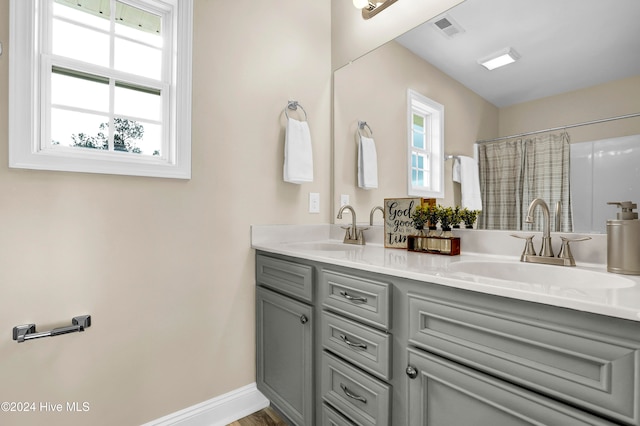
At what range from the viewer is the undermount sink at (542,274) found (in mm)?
924

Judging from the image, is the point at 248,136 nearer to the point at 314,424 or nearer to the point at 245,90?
the point at 245,90

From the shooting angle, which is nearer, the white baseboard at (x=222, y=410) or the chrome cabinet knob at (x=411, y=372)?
the chrome cabinet knob at (x=411, y=372)

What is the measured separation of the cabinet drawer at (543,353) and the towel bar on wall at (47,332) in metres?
1.30

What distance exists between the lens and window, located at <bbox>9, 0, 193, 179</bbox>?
1.21 meters

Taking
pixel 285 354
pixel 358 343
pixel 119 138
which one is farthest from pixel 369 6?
pixel 285 354

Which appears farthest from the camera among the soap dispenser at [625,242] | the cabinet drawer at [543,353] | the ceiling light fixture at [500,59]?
the ceiling light fixture at [500,59]

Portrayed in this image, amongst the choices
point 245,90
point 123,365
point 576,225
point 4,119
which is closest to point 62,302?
point 123,365

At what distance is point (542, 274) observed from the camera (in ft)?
3.63

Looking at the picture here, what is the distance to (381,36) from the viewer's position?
1844 millimetres

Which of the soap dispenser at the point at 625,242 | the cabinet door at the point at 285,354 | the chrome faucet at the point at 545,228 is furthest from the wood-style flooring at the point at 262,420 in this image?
the soap dispenser at the point at 625,242

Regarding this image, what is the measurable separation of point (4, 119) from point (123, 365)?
108 cm

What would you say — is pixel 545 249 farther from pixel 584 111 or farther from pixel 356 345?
pixel 356 345

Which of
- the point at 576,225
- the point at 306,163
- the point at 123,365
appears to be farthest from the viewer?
the point at 306,163

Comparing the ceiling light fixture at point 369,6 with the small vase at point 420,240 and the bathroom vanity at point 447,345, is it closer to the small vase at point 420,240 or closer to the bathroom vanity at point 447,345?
the small vase at point 420,240
